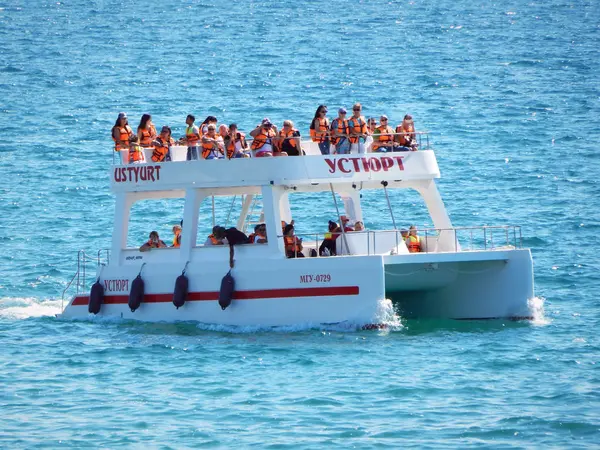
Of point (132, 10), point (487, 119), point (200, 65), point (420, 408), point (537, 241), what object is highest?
point (132, 10)

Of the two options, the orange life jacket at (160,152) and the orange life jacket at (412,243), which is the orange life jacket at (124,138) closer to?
the orange life jacket at (160,152)

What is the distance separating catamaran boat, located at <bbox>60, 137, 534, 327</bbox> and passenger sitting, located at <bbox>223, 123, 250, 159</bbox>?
0.35m

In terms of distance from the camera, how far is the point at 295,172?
2662cm

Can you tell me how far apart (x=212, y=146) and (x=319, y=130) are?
6.96 ft

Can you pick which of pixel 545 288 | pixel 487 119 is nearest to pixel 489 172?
pixel 487 119

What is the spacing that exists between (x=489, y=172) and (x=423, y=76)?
20434 mm

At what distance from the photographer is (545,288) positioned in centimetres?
3222

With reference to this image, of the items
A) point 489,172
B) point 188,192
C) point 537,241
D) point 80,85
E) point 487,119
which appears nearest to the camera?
point 188,192

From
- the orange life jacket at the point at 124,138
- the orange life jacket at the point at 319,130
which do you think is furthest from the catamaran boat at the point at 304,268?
the orange life jacket at the point at 319,130

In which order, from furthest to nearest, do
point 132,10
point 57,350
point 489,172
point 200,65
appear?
1. point 132,10
2. point 200,65
3. point 489,172
4. point 57,350

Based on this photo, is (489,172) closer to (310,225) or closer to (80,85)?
(310,225)

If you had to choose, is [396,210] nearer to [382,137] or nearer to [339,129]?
[382,137]

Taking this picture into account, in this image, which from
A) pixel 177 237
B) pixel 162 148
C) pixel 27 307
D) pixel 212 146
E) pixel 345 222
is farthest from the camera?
pixel 27 307

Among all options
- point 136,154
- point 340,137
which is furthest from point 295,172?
point 136,154
